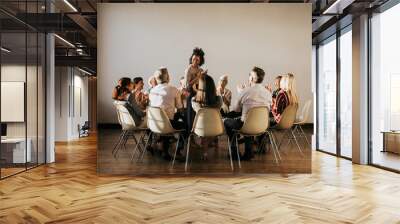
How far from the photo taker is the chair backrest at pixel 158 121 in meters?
5.43

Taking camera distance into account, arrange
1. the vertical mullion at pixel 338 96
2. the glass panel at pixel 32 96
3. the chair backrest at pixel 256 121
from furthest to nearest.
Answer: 1. the vertical mullion at pixel 338 96
2. the glass panel at pixel 32 96
3. the chair backrest at pixel 256 121

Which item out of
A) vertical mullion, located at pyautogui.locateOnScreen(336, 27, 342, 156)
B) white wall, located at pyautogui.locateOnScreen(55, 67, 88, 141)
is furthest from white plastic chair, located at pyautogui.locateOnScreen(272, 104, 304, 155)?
white wall, located at pyautogui.locateOnScreen(55, 67, 88, 141)

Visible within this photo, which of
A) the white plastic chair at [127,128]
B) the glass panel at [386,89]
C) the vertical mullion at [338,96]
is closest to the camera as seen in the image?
the white plastic chair at [127,128]

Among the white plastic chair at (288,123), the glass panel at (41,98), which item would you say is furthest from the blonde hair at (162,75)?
the glass panel at (41,98)

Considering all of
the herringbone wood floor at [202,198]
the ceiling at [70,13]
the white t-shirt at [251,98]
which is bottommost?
the herringbone wood floor at [202,198]

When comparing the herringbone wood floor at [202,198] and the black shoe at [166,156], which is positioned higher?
the black shoe at [166,156]

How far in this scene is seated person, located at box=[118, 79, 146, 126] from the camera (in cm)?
554

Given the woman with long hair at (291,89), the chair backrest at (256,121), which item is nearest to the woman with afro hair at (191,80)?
the chair backrest at (256,121)

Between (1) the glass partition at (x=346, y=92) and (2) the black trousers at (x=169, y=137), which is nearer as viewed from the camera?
(2) the black trousers at (x=169, y=137)

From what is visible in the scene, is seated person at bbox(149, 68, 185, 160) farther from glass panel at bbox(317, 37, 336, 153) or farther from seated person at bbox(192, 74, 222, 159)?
glass panel at bbox(317, 37, 336, 153)

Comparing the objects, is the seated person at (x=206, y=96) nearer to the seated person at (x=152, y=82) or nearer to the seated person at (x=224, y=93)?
the seated person at (x=224, y=93)

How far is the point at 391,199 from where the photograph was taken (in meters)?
4.03

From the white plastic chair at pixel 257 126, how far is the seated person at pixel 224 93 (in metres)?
0.33

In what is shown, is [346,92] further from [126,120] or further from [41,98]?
[41,98]
